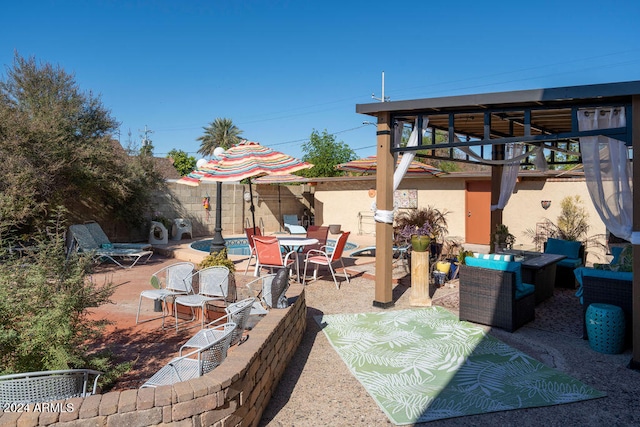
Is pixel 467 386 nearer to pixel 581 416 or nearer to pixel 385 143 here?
pixel 581 416

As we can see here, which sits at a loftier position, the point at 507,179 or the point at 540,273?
the point at 507,179

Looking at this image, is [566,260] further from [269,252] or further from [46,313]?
[46,313]

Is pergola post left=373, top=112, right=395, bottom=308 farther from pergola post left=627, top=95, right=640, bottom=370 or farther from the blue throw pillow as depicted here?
pergola post left=627, top=95, right=640, bottom=370

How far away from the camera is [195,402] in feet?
8.15

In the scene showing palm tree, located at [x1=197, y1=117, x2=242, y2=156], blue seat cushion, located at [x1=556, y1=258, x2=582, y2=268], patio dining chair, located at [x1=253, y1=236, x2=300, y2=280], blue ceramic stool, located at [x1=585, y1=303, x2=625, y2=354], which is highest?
palm tree, located at [x1=197, y1=117, x2=242, y2=156]

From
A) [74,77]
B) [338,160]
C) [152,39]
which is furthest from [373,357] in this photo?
[338,160]

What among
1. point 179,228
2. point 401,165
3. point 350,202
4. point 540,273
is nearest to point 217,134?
point 350,202

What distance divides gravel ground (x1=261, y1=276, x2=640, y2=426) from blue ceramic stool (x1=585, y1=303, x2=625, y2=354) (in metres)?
0.09

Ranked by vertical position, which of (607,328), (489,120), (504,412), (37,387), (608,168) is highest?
(489,120)

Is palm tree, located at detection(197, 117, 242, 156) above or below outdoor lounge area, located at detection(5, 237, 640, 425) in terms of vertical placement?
above

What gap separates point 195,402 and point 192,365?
57 cm

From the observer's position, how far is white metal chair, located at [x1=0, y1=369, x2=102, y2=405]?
2.34 metres

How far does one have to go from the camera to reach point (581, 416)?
3230mm

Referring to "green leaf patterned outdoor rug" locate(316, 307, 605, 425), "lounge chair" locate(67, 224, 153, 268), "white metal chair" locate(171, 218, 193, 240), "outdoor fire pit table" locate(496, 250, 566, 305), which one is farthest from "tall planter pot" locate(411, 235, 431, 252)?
"white metal chair" locate(171, 218, 193, 240)
